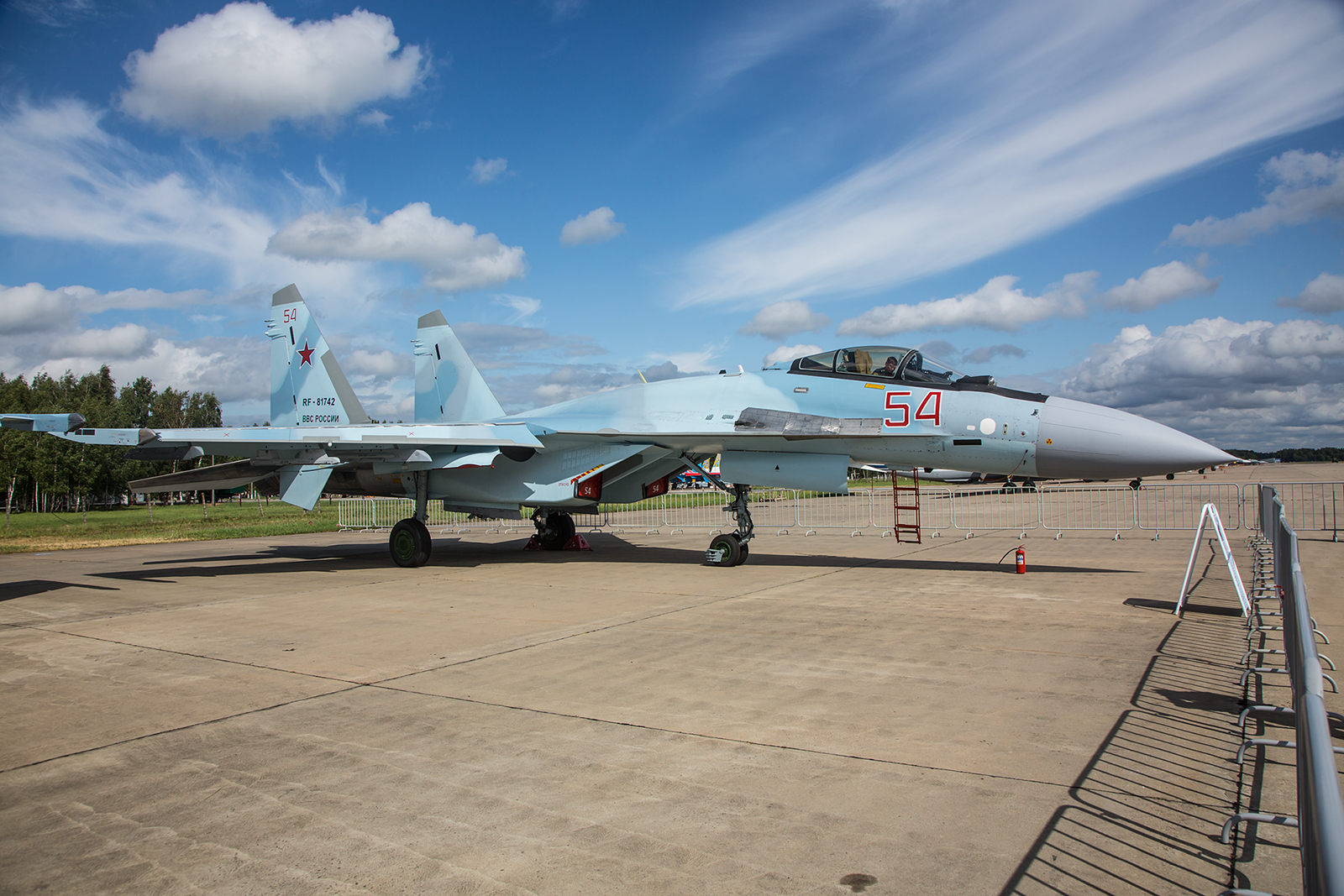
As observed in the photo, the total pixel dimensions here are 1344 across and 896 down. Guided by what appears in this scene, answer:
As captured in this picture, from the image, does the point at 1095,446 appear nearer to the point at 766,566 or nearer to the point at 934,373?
the point at 934,373

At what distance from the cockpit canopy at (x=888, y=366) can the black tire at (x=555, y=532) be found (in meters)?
6.50

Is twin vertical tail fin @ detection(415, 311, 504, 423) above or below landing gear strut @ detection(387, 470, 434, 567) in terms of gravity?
above

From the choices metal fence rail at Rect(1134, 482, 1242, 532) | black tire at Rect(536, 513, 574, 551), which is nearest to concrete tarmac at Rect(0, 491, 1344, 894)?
black tire at Rect(536, 513, 574, 551)

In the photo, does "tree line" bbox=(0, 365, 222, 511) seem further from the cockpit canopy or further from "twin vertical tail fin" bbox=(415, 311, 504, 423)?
the cockpit canopy

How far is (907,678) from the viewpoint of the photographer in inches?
196

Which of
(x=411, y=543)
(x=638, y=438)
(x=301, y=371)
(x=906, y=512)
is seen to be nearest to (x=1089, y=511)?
(x=906, y=512)

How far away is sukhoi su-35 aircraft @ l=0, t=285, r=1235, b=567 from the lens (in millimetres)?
8875

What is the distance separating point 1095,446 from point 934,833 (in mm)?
6974

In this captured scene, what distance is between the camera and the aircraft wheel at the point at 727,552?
11133mm

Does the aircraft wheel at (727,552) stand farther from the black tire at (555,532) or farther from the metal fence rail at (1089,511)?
the metal fence rail at (1089,511)

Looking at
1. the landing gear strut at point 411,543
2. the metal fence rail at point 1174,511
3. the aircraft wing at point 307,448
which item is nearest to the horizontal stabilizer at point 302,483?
the aircraft wing at point 307,448

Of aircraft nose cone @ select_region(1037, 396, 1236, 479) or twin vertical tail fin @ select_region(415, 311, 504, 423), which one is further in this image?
twin vertical tail fin @ select_region(415, 311, 504, 423)

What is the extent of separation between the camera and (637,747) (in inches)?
151

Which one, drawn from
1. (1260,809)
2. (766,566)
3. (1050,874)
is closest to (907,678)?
(1260,809)
